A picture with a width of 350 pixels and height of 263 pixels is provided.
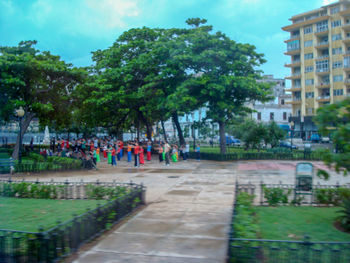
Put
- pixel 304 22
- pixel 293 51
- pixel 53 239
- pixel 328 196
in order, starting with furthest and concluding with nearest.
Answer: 1. pixel 293 51
2. pixel 304 22
3. pixel 328 196
4. pixel 53 239

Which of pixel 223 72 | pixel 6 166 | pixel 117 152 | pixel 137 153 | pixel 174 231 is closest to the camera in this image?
pixel 174 231

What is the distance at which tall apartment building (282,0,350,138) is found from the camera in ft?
160

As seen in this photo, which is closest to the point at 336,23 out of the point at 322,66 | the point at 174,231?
the point at 322,66

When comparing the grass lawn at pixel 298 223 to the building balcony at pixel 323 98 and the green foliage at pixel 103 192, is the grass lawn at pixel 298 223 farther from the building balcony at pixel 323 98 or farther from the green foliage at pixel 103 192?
the building balcony at pixel 323 98

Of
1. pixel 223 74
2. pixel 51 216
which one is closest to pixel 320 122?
pixel 51 216

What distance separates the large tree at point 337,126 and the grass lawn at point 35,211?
582cm

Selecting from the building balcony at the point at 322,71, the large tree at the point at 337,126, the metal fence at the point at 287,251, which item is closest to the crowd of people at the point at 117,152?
the large tree at the point at 337,126

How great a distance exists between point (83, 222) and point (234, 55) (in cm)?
1987

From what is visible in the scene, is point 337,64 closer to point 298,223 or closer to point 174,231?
point 298,223

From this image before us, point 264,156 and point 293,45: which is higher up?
point 293,45

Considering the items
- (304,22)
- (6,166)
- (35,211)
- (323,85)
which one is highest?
(304,22)

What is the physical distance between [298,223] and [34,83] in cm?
2231

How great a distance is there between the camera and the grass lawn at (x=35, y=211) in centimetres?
735

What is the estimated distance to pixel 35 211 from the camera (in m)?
8.69
